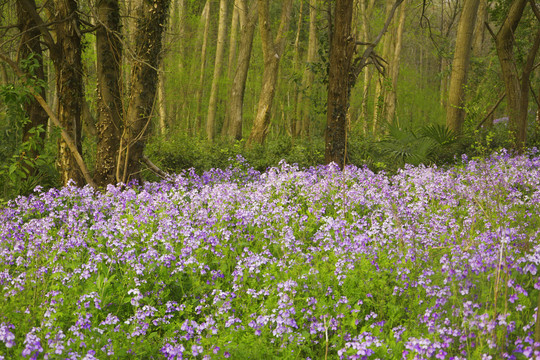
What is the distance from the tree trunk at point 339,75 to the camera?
8.30m

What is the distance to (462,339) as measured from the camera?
280 cm

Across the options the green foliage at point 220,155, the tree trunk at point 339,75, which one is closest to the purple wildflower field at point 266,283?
the tree trunk at point 339,75

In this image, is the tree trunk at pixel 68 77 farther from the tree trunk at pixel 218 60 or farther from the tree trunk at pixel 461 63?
the tree trunk at pixel 218 60

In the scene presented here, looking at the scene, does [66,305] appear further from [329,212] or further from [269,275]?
[329,212]

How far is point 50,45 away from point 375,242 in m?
5.93

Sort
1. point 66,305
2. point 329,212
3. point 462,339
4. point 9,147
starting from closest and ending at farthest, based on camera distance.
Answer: point 462,339 < point 66,305 < point 329,212 < point 9,147

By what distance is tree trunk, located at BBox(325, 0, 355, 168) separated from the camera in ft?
27.2

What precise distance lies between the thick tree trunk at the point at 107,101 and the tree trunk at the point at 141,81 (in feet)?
0.61

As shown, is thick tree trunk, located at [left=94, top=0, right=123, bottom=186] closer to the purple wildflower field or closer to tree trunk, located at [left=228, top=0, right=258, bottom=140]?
the purple wildflower field

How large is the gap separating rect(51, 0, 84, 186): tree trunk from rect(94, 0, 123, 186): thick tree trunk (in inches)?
16.0

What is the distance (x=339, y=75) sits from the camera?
329 inches

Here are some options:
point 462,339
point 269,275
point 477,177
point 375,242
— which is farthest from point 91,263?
point 477,177

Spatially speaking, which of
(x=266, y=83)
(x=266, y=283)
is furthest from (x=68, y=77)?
(x=266, y=83)

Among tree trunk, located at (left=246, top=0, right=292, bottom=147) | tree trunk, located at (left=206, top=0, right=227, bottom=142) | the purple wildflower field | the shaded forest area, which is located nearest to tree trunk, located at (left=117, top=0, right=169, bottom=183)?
the shaded forest area
